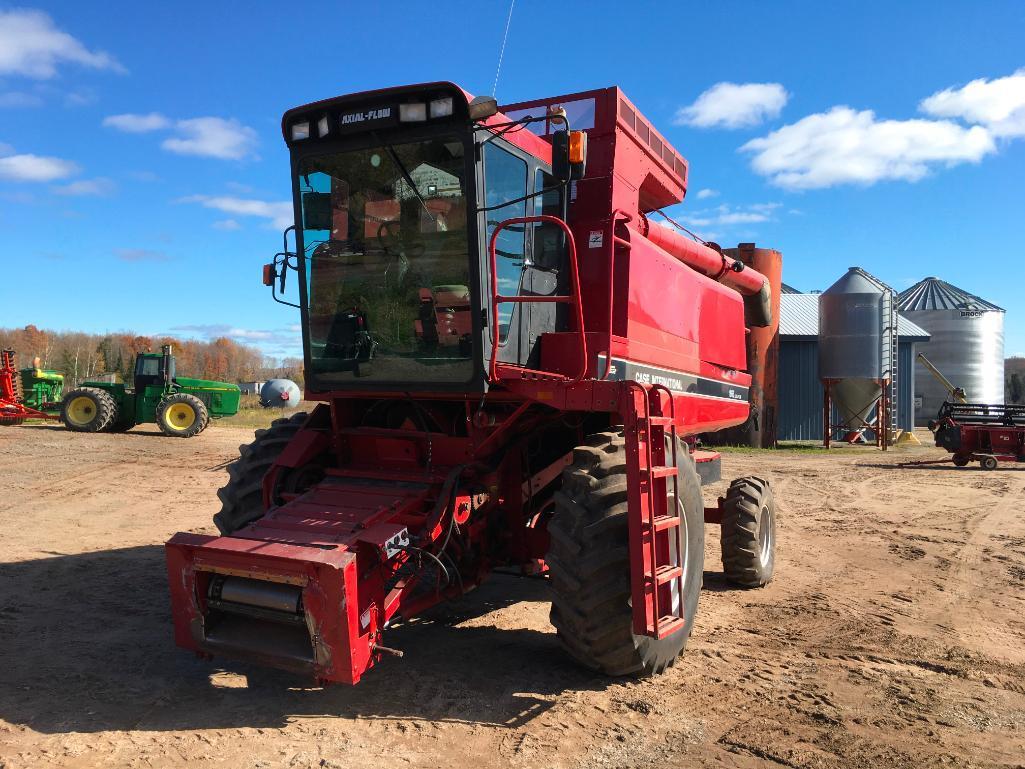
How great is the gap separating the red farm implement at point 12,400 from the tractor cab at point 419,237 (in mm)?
21103

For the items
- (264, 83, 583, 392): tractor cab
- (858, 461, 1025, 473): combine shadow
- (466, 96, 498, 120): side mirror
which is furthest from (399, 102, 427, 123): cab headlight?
(858, 461, 1025, 473): combine shadow

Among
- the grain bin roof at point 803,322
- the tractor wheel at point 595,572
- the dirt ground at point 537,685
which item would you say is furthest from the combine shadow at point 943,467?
the tractor wheel at point 595,572

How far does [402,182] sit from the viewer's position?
17.1 feet

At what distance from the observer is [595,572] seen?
450 centimetres

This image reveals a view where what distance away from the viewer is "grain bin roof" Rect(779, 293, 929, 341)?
31.4 metres

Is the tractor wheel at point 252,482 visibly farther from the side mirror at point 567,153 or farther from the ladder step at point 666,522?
the side mirror at point 567,153

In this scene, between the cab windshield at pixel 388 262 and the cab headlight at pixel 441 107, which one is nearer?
the cab headlight at pixel 441 107

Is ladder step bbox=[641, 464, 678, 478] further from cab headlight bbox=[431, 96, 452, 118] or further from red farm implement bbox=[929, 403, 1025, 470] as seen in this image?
red farm implement bbox=[929, 403, 1025, 470]

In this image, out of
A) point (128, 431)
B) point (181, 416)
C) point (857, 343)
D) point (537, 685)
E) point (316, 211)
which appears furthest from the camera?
point (857, 343)

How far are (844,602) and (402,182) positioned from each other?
522 cm

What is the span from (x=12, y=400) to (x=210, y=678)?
2268 centimetres

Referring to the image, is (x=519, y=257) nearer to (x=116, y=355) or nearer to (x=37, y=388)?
(x=37, y=388)

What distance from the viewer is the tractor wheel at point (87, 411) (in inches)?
853

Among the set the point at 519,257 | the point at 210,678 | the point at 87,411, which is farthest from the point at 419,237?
Answer: the point at 87,411
